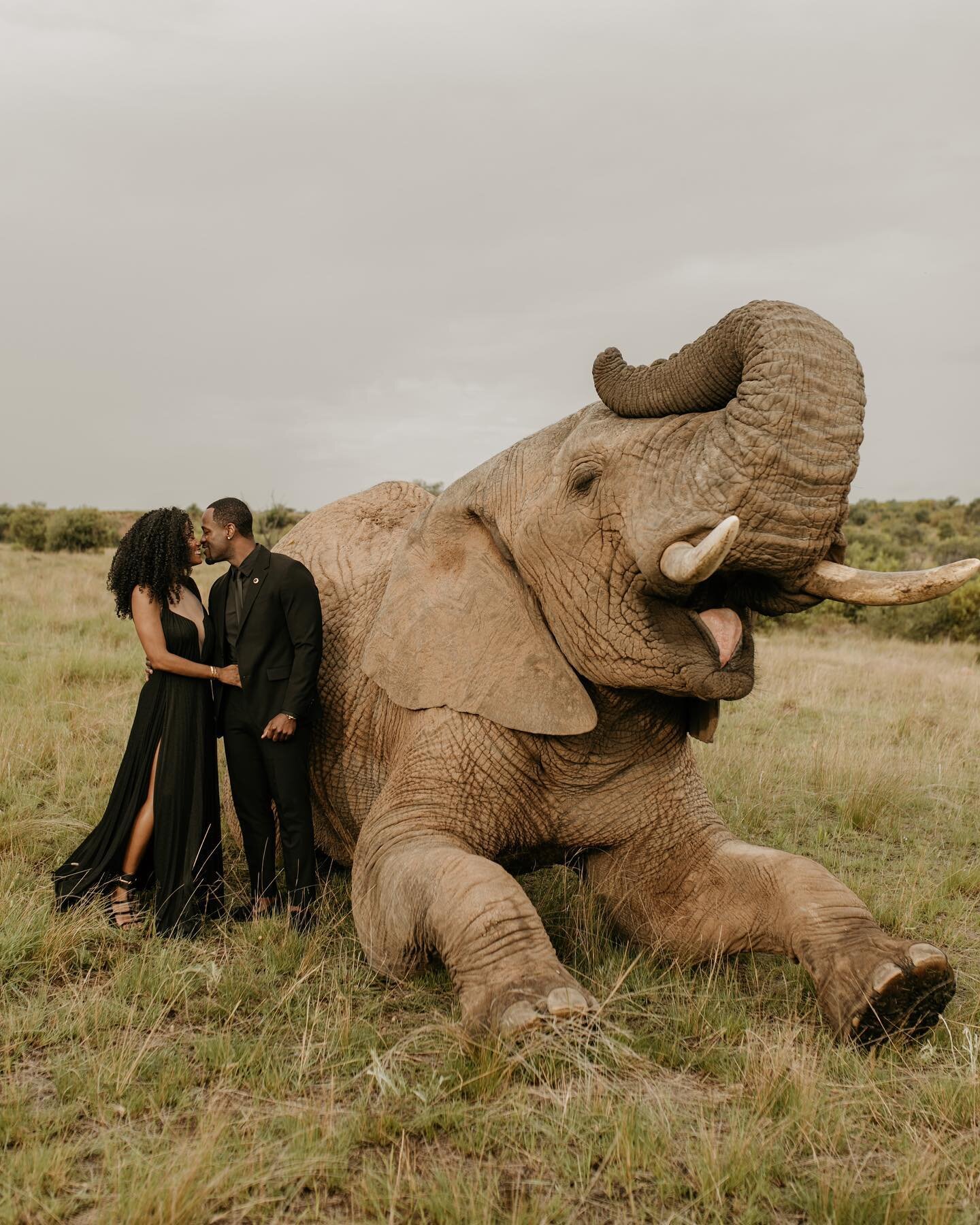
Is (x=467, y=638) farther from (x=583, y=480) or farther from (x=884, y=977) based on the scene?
(x=884, y=977)

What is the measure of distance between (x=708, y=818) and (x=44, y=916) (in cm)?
303

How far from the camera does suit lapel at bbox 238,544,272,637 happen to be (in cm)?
569

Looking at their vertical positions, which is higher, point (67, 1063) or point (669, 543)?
point (669, 543)

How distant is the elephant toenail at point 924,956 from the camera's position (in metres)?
4.14

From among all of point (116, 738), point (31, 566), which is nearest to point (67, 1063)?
point (116, 738)

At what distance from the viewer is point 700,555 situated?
12.4 feet

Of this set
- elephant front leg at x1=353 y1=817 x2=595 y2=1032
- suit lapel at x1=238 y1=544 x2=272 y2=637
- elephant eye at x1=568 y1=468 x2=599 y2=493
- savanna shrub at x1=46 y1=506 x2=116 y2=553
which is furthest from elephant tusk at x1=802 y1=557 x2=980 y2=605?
savanna shrub at x1=46 y1=506 x2=116 y2=553

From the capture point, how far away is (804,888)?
4.62 metres

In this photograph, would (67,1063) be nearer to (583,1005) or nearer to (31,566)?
(583,1005)

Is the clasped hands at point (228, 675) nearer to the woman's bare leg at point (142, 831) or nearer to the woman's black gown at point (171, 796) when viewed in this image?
the woman's black gown at point (171, 796)

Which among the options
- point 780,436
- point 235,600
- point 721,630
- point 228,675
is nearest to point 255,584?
point 235,600

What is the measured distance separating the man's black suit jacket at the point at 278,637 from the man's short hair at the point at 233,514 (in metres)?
0.18

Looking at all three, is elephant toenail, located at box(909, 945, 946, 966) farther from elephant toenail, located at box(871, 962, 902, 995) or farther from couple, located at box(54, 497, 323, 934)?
couple, located at box(54, 497, 323, 934)

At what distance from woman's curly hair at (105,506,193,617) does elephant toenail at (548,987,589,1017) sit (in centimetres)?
302
